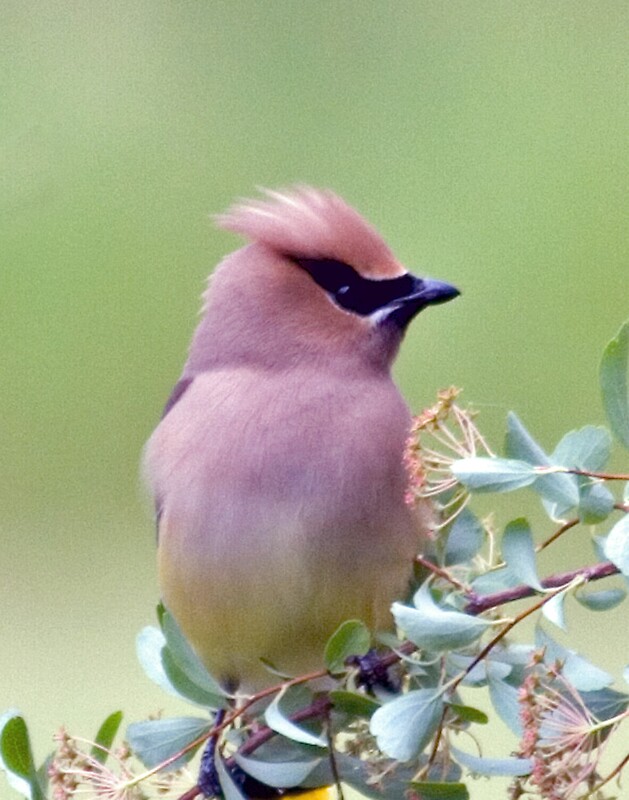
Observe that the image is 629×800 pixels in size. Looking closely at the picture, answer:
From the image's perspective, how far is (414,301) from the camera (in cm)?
398

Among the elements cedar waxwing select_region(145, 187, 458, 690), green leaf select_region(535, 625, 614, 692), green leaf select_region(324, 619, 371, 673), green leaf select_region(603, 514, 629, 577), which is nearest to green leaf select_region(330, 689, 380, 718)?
green leaf select_region(324, 619, 371, 673)

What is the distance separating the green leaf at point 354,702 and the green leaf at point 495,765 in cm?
15

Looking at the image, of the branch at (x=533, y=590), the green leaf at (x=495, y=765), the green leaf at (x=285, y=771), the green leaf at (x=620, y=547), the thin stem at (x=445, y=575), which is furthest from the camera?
the green leaf at (x=285, y=771)

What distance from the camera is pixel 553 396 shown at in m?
8.77

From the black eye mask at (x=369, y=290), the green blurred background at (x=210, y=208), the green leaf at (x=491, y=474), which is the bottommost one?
the green blurred background at (x=210, y=208)

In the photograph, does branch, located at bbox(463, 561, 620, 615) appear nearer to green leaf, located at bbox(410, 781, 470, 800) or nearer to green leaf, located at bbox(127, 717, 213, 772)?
green leaf, located at bbox(410, 781, 470, 800)

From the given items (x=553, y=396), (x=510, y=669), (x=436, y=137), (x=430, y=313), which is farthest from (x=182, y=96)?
(x=510, y=669)

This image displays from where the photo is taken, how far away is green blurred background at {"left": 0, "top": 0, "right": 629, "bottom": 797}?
29.0 ft

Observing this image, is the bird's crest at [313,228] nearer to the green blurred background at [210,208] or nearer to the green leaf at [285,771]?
the green leaf at [285,771]

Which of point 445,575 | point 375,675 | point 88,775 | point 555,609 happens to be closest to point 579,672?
point 555,609

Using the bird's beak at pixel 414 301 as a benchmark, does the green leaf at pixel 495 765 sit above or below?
below

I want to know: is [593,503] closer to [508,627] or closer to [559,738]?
[508,627]

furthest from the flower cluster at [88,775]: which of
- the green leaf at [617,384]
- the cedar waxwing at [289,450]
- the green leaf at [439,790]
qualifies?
the green leaf at [617,384]

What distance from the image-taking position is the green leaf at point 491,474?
9.00 ft
